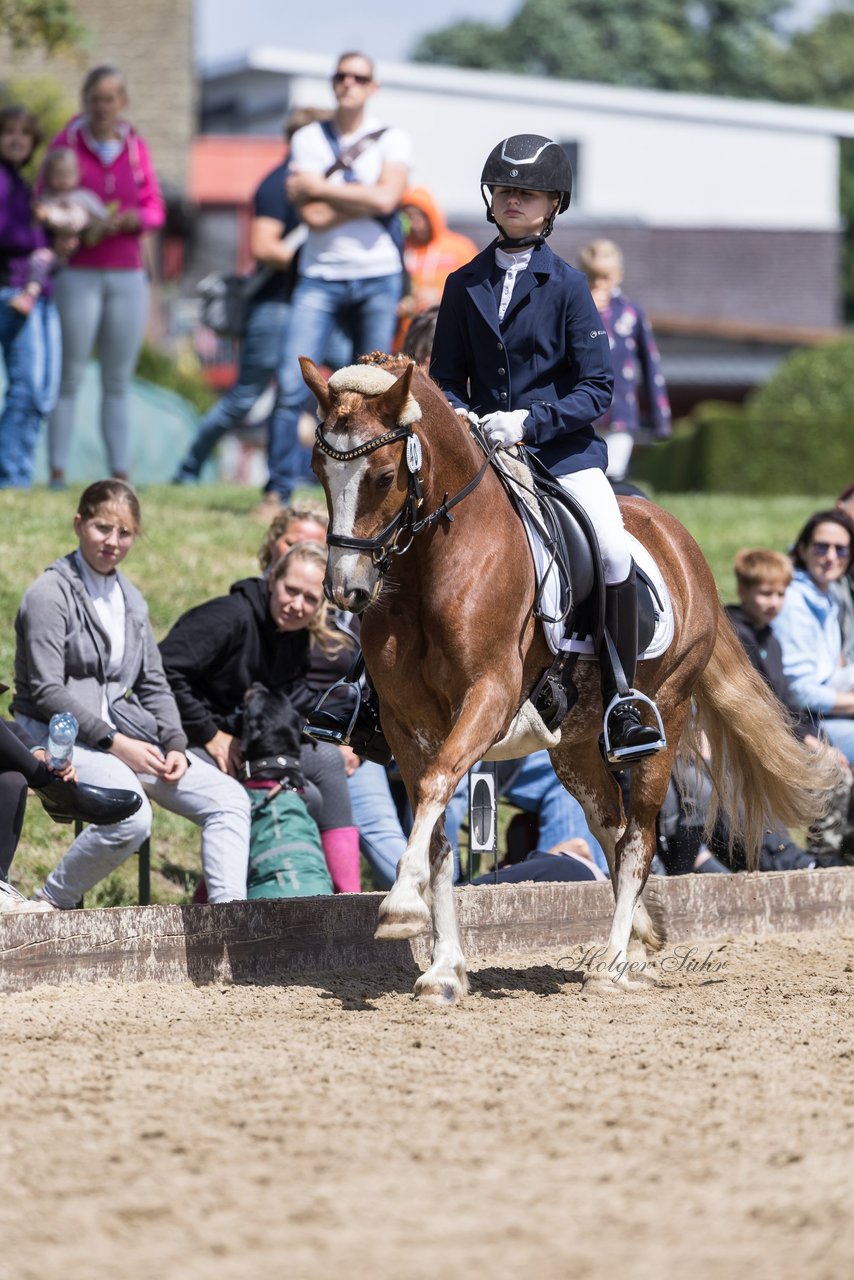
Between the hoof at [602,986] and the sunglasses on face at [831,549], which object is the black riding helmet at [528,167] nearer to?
the hoof at [602,986]

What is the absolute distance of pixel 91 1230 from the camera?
129 inches

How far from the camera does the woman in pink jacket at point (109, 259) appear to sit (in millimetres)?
11219

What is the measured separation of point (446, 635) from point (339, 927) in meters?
1.41

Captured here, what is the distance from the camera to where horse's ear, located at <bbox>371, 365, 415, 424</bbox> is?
Result: 17.4ft

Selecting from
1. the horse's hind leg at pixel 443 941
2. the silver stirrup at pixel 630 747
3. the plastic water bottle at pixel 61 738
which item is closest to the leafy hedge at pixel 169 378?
the plastic water bottle at pixel 61 738

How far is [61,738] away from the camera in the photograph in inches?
245

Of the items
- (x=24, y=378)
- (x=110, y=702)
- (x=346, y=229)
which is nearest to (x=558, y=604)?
(x=110, y=702)

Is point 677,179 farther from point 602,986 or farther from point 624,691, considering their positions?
point 602,986

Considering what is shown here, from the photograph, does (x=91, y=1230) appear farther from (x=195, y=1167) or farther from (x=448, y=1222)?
(x=448, y=1222)

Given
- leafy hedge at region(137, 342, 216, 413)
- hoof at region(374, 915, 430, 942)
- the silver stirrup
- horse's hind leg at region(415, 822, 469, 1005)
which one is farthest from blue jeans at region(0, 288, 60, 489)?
leafy hedge at region(137, 342, 216, 413)

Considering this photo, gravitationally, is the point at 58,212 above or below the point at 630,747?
above

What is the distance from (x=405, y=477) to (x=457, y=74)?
38613 mm

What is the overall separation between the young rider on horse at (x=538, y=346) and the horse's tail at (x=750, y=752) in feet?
→ 3.55

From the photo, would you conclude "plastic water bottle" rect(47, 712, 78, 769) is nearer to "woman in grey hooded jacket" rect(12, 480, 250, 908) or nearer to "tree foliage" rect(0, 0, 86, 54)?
"woman in grey hooded jacket" rect(12, 480, 250, 908)
